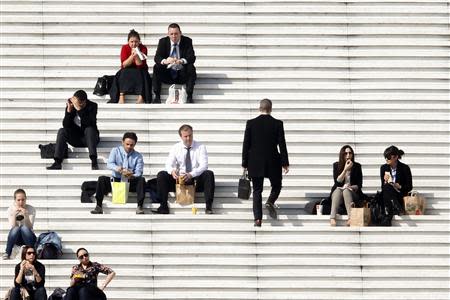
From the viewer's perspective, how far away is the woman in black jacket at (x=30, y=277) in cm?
2142

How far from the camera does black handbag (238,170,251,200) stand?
2275 cm

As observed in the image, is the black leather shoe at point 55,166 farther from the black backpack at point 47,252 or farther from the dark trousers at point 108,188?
the black backpack at point 47,252

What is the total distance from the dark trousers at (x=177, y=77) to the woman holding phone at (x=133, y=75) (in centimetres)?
15

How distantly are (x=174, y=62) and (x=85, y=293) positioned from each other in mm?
4547

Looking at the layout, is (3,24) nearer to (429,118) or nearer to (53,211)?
(53,211)

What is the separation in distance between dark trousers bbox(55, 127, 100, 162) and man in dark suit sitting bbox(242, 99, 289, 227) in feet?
7.20

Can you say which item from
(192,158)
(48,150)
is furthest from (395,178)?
(48,150)

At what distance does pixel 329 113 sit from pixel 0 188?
4822mm

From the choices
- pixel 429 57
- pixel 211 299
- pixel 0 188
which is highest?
pixel 429 57

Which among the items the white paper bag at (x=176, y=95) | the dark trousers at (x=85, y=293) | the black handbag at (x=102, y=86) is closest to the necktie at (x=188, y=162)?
the white paper bag at (x=176, y=95)

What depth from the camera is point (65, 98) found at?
24.8 m

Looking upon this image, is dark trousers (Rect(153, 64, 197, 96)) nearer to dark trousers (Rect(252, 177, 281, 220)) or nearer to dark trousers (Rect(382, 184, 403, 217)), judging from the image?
dark trousers (Rect(252, 177, 281, 220))

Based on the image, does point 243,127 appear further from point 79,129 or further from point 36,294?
point 36,294

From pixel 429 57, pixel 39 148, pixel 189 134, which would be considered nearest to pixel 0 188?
pixel 39 148
